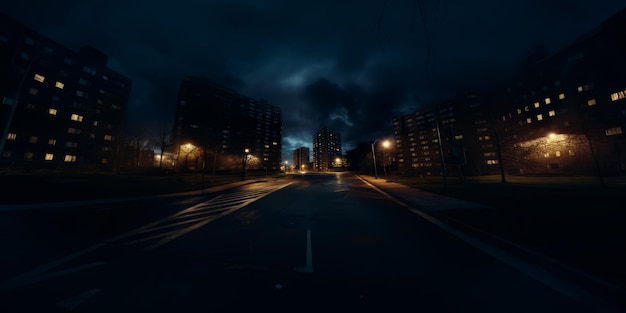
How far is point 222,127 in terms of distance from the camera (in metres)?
78.8

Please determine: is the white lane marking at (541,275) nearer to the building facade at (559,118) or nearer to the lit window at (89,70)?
the building facade at (559,118)

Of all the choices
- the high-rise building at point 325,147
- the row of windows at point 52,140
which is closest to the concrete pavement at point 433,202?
the row of windows at point 52,140

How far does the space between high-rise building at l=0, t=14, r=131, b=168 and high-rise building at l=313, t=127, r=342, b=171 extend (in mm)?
130544

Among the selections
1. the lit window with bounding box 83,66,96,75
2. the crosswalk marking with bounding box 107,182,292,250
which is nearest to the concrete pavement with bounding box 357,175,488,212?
the crosswalk marking with bounding box 107,182,292,250

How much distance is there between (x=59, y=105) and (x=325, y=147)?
147 metres

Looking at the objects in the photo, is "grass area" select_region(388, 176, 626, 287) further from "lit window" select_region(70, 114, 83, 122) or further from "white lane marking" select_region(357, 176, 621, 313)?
"lit window" select_region(70, 114, 83, 122)

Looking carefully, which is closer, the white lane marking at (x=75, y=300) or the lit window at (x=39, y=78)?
the white lane marking at (x=75, y=300)

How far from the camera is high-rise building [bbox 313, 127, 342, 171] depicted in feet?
557

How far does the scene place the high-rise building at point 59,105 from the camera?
136 feet

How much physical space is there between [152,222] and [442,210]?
12006 millimetres

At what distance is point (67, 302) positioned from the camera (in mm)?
2752

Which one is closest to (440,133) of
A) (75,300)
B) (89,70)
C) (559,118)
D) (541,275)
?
(559,118)

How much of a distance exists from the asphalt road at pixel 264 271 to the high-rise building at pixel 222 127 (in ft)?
95.9

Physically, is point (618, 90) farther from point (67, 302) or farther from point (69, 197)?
point (69, 197)
